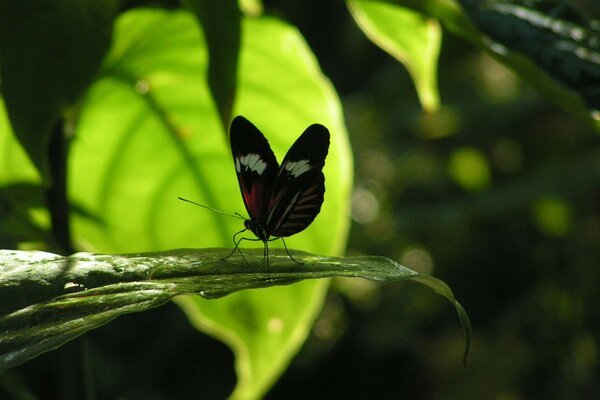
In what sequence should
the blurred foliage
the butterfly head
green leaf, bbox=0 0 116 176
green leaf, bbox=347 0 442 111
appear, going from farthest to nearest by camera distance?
the blurred foliage < green leaf, bbox=347 0 442 111 < the butterfly head < green leaf, bbox=0 0 116 176

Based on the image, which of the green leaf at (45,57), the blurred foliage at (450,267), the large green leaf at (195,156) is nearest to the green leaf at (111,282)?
the green leaf at (45,57)

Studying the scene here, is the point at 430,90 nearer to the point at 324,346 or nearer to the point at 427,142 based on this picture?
the point at 324,346

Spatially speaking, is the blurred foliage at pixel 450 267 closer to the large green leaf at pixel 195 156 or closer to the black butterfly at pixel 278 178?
the large green leaf at pixel 195 156

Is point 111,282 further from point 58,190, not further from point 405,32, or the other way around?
point 405,32

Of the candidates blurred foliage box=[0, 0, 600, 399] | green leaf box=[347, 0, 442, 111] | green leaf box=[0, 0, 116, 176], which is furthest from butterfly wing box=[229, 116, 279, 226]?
blurred foliage box=[0, 0, 600, 399]

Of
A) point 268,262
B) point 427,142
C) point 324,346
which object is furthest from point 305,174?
point 427,142

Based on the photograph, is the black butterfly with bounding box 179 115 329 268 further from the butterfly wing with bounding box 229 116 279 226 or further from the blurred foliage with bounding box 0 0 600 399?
the blurred foliage with bounding box 0 0 600 399

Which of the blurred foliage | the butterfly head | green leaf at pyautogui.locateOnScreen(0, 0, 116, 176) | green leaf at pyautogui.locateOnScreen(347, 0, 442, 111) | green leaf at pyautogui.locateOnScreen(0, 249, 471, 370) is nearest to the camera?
green leaf at pyautogui.locateOnScreen(0, 249, 471, 370)
